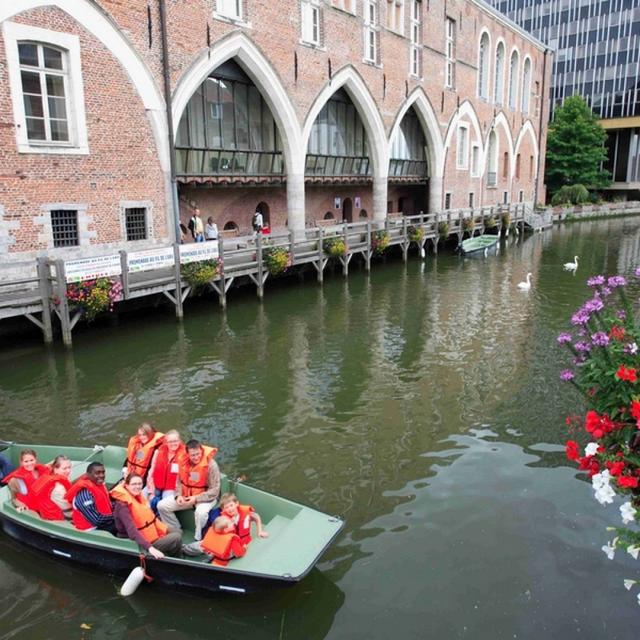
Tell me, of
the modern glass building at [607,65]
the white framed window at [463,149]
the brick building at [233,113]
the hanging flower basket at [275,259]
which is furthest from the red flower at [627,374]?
the modern glass building at [607,65]

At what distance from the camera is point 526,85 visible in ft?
137

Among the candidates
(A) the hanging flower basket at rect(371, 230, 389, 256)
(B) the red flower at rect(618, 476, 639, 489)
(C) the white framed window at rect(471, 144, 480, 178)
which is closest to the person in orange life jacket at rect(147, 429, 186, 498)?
(B) the red flower at rect(618, 476, 639, 489)

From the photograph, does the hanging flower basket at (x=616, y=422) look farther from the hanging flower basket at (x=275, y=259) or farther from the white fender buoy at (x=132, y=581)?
the hanging flower basket at (x=275, y=259)

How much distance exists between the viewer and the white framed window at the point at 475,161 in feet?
117

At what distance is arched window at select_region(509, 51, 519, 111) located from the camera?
39.6 m

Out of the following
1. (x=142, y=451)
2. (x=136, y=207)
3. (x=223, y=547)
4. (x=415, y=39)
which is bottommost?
(x=223, y=547)

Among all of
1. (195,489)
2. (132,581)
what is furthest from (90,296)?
(132,581)

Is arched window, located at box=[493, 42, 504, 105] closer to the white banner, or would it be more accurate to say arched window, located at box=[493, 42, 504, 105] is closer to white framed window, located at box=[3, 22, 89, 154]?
the white banner

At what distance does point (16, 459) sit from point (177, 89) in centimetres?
1241

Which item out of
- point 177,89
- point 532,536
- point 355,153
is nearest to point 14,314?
point 177,89

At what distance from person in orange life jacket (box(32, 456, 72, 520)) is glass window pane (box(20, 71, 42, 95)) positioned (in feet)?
34.7

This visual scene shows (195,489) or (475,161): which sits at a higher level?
(475,161)

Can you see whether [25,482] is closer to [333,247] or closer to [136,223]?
[136,223]

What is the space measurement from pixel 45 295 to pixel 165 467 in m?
7.05
